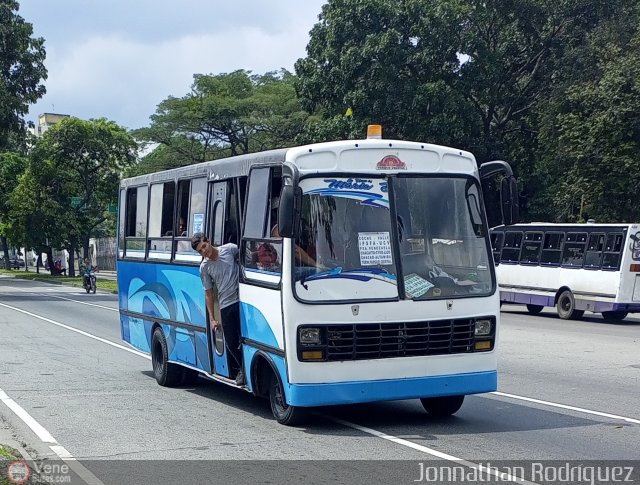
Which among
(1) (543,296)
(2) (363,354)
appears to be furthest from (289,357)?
(1) (543,296)

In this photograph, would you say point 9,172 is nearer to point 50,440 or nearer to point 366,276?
point 50,440

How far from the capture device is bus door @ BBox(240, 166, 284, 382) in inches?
374

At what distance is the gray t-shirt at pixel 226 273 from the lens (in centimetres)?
1057

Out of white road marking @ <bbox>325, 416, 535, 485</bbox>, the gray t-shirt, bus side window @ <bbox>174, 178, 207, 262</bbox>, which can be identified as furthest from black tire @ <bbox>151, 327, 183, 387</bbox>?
white road marking @ <bbox>325, 416, 535, 485</bbox>

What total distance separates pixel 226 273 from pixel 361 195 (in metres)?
1.92

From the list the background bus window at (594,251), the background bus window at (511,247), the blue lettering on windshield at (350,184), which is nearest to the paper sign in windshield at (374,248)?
the blue lettering on windshield at (350,184)

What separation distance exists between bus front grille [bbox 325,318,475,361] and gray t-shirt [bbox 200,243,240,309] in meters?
1.76

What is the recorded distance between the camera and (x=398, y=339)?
9.41 meters

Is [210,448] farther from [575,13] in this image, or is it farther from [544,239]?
[575,13]

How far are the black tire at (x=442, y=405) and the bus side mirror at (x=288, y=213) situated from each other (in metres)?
2.58

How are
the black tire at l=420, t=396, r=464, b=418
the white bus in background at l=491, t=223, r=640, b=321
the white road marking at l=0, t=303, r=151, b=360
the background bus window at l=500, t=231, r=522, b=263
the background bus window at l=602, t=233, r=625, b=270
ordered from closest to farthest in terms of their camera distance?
the black tire at l=420, t=396, r=464, b=418, the white road marking at l=0, t=303, r=151, b=360, the white bus in background at l=491, t=223, r=640, b=321, the background bus window at l=602, t=233, r=625, b=270, the background bus window at l=500, t=231, r=522, b=263

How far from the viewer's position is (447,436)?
927cm

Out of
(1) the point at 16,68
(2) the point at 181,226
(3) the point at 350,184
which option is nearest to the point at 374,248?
(3) the point at 350,184

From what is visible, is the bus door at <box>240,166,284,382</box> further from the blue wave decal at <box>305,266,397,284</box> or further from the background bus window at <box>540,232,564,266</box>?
the background bus window at <box>540,232,564,266</box>
